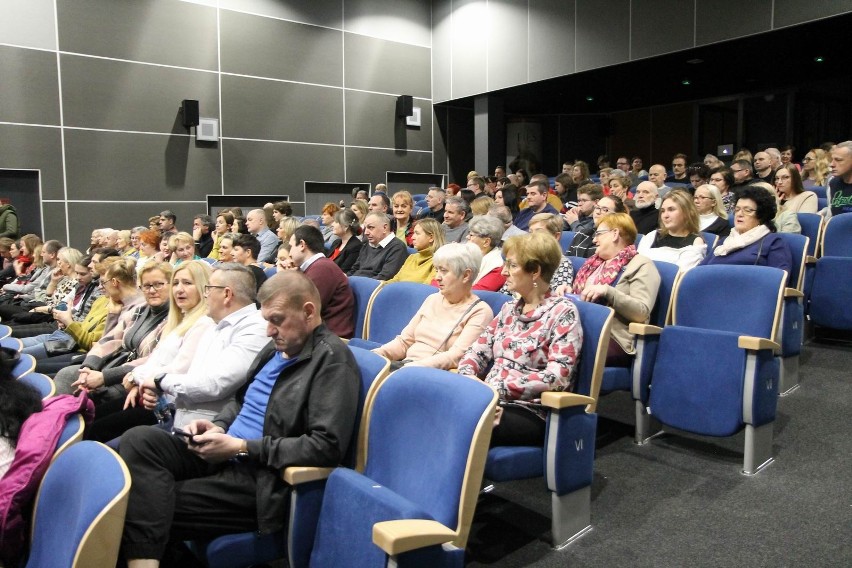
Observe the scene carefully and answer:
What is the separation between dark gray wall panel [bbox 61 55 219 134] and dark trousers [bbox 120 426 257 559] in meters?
7.22

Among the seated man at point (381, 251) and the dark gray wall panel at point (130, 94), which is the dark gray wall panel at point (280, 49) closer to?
the dark gray wall panel at point (130, 94)

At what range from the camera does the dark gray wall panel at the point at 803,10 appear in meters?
5.61

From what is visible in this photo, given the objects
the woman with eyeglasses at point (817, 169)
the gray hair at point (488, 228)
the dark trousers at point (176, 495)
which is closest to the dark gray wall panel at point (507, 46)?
the woman with eyeglasses at point (817, 169)

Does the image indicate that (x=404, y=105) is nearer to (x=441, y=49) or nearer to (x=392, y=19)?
(x=441, y=49)

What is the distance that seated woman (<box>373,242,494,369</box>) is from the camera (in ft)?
8.02

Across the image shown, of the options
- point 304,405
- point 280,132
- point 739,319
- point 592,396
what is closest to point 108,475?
point 304,405

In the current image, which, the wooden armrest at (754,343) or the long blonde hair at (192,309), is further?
the long blonde hair at (192,309)

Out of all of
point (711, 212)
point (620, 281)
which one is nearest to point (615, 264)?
point (620, 281)

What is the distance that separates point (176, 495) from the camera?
166cm

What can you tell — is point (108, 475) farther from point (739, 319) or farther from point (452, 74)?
point (452, 74)

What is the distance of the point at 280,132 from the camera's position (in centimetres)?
919

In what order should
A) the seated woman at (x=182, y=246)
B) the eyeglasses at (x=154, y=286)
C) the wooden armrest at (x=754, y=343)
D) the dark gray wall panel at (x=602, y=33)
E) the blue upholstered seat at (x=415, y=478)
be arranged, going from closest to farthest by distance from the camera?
A: the blue upholstered seat at (x=415, y=478) → the wooden armrest at (x=754, y=343) → the eyeglasses at (x=154, y=286) → the seated woman at (x=182, y=246) → the dark gray wall panel at (x=602, y=33)

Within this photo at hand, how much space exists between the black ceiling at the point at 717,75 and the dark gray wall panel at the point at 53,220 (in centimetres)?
588

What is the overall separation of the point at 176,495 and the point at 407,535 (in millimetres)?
734
